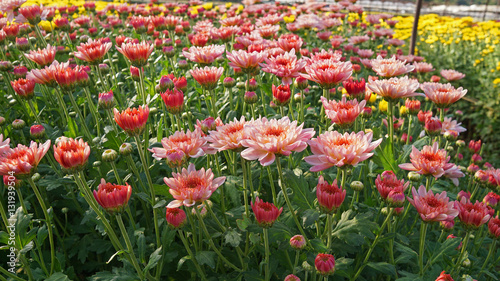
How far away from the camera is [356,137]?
1427 mm

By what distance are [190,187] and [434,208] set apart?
0.97 metres

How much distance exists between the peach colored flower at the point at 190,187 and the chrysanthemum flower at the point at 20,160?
1.73ft

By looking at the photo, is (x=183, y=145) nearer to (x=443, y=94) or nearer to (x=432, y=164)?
(x=432, y=164)

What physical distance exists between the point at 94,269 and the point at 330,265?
1.71 meters

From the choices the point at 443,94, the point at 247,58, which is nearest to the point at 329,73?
the point at 247,58

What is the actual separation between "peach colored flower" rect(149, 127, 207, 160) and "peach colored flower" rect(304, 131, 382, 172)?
45 cm

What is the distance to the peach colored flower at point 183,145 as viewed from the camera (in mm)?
1470

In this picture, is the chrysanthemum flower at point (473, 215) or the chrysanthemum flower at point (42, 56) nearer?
the chrysanthemum flower at point (473, 215)

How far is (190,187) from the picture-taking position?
4.52 ft

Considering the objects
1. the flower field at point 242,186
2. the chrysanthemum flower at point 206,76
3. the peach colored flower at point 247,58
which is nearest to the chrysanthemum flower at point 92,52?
the flower field at point 242,186

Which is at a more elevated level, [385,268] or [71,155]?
[71,155]

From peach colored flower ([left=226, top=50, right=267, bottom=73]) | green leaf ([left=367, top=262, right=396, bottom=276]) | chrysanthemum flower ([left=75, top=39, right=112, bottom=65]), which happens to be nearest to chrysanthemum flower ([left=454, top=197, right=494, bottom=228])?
green leaf ([left=367, top=262, right=396, bottom=276])

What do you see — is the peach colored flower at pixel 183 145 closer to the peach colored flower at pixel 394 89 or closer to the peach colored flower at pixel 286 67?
the peach colored flower at pixel 286 67

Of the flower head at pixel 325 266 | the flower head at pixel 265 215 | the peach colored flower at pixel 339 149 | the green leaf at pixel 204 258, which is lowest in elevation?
the green leaf at pixel 204 258
